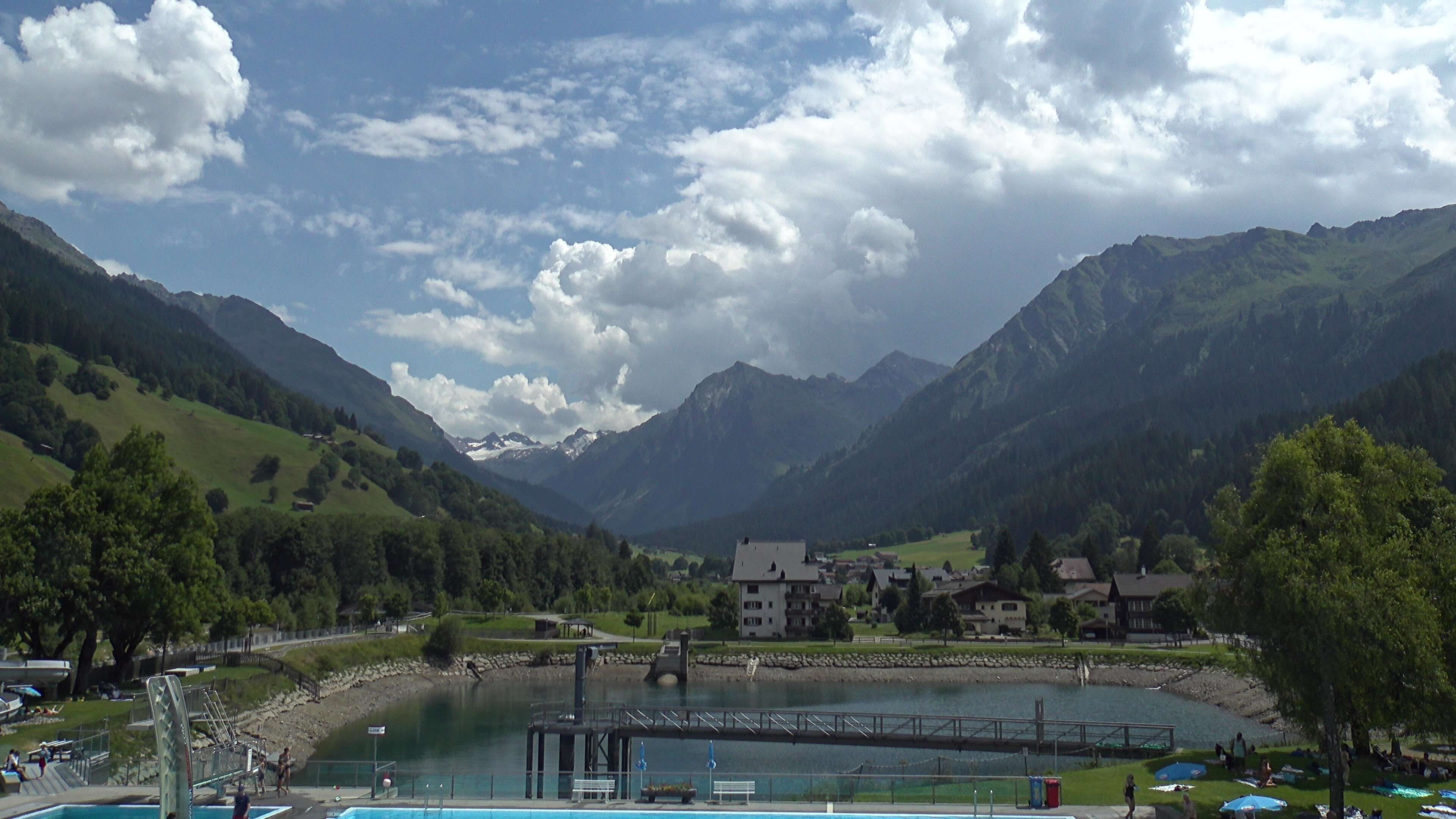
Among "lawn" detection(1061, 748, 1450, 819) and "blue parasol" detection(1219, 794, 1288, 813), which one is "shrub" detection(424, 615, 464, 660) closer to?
"lawn" detection(1061, 748, 1450, 819)

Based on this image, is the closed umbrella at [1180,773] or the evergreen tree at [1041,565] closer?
the closed umbrella at [1180,773]

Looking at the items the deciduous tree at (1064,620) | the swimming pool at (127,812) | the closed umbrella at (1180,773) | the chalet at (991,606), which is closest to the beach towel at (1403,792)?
the closed umbrella at (1180,773)

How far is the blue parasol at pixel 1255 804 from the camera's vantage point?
2980 cm

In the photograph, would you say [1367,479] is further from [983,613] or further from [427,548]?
[427,548]

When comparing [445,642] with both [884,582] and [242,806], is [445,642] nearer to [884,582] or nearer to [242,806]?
[242,806]

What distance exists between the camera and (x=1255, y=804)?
29.9 metres

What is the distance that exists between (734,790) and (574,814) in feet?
19.8

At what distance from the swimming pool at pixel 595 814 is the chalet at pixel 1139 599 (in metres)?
106

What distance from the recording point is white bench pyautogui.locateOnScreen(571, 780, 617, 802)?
34.1 meters

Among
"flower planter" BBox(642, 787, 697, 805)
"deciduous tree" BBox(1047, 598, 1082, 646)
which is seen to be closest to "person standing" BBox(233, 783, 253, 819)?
"flower planter" BBox(642, 787, 697, 805)

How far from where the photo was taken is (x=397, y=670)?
306 feet

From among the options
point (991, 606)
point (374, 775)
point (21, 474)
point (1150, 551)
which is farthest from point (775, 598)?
point (21, 474)

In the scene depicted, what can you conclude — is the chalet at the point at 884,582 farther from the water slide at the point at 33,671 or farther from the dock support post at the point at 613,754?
the water slide at the point at 33,671

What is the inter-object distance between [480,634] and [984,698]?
59.0 m
